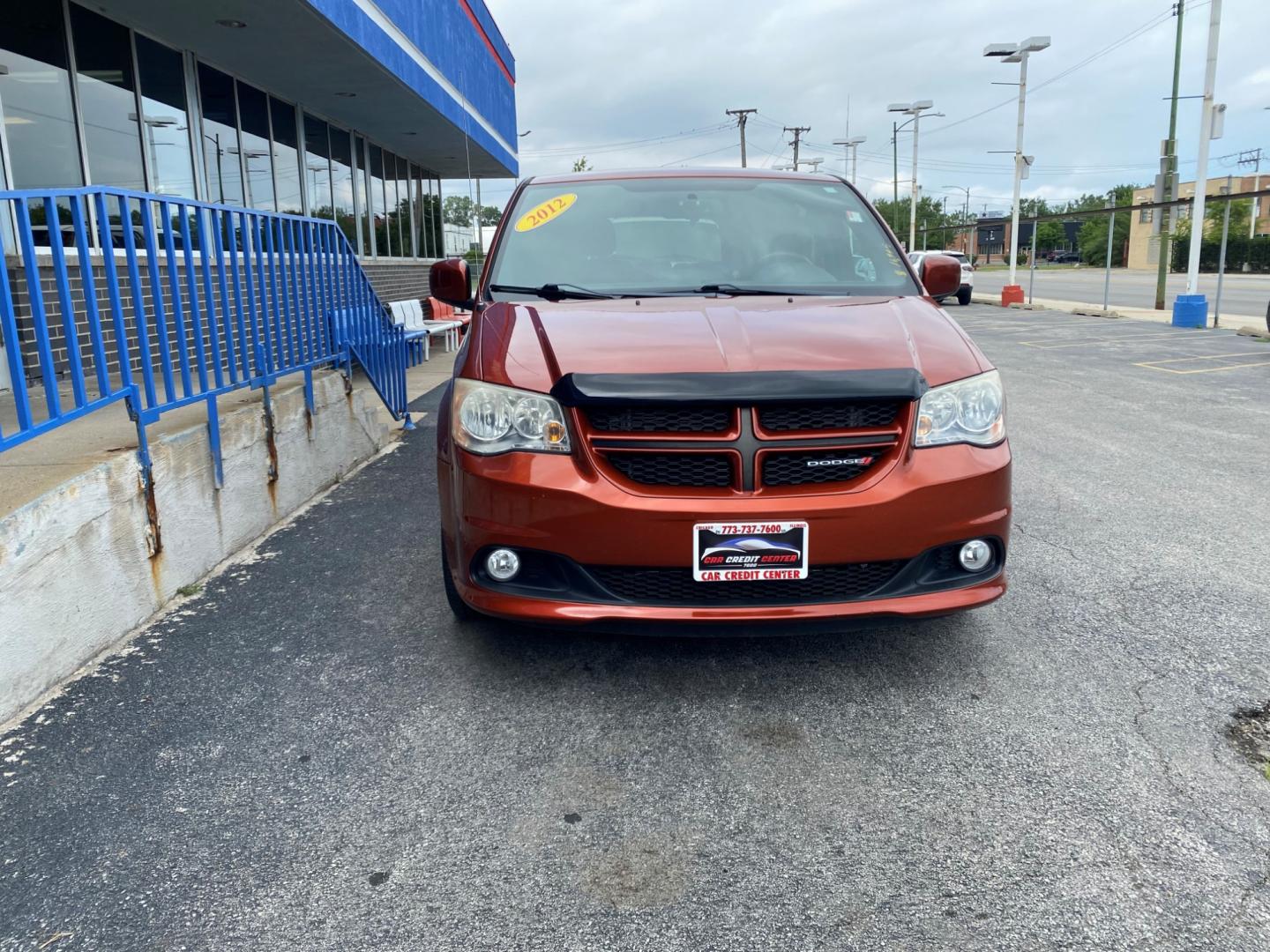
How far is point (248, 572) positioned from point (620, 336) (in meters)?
2.33

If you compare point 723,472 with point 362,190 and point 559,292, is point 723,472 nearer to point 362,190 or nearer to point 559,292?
point 559,292

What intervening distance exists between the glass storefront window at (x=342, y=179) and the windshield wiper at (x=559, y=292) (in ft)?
41.0

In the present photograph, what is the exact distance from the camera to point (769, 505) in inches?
109

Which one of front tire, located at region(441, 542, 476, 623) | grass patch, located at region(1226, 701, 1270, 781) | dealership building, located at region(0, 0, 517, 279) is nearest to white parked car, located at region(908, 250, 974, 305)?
grass patch, located at region(1226, 701, 1270, 781)

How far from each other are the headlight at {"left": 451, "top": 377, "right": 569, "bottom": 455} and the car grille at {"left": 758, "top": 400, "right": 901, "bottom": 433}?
62cm

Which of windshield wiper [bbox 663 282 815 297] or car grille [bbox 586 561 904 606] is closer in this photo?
car grille [bbox 586 561 904 606]

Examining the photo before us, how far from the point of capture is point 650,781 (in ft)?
8.60

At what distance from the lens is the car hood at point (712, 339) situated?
9.55ft

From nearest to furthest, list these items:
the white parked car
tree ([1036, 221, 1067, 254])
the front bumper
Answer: the front bumper < the white parked car < tree ([1036, 221, 1067, 254])

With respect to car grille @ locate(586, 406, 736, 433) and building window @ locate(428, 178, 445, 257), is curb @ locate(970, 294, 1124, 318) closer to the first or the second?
building window @ locate(428, 178, 445, 257)

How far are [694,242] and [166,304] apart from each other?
2.77m

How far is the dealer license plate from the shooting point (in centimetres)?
276

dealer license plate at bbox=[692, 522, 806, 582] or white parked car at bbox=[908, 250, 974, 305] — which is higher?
white parked car at bbox=[908, 250, 974, 305]

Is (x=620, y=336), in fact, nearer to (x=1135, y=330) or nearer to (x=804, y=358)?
(x=804, y=358)
